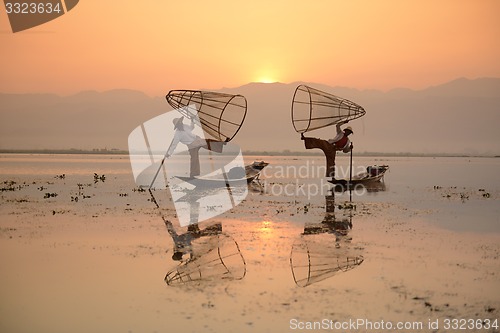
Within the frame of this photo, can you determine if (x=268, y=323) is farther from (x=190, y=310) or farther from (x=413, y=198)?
(x=413, y=198)

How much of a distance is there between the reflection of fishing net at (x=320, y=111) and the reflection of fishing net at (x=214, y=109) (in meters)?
2.75

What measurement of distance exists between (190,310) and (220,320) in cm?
61

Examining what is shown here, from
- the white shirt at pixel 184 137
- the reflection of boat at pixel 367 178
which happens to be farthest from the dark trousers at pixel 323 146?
the white shirt at pixel 184 137

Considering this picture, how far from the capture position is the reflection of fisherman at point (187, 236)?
41.0 ft

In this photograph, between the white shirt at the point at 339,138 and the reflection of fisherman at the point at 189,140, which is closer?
the reflection of fisherman at the point at 189,140

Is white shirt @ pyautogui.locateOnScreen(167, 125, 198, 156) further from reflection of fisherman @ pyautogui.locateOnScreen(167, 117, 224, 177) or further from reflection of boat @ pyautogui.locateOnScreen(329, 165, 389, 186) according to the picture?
reflection of boat @ pyautogui.locateOnScreen(329, 165, 389, 186)

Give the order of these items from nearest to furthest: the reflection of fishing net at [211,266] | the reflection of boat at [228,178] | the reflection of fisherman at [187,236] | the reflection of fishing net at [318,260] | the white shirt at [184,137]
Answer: the reflection of fishing net at [211,266] → the reflection of fishing net at [318,260] → the reflection of fisherman at [187,236] → the white shirt at [184,137] → the reflection of boat at [228,178]

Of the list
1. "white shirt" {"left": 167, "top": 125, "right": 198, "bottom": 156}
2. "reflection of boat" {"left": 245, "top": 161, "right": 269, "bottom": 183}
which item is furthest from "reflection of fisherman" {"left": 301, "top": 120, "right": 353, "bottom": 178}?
"white shirt" {"left": 167, "top": 125, "right": 198, "bottom": 156}

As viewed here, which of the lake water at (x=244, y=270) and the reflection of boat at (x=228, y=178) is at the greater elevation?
the lake water at (x=244, y=270)

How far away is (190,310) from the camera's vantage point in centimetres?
856

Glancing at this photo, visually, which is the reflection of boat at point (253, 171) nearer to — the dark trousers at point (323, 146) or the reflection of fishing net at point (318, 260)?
the dark trousers at point (323, 146)

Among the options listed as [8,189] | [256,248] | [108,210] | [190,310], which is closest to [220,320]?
[190,310]

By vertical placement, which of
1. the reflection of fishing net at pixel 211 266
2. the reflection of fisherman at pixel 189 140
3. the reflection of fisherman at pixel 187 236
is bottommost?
the reflection of fisherman at pixel 187 236

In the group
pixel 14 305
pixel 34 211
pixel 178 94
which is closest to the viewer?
pixel 14 305
